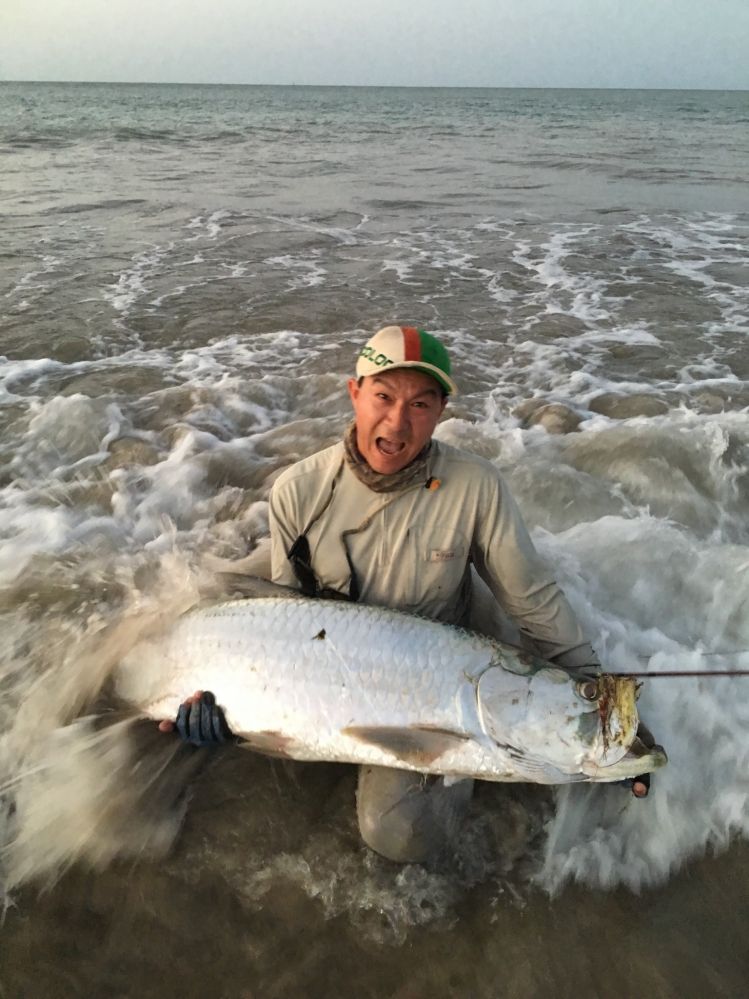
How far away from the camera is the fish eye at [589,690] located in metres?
2.36

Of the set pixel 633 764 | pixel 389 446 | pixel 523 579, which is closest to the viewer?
pixel 633 764

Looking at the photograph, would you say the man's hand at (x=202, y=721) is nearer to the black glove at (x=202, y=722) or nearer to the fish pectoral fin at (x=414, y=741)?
the black glove at (x=202, y=722)

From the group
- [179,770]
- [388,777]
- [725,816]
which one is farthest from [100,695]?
[725,816]

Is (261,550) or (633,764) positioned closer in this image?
(633,764)

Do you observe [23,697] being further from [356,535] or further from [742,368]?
[742,368]

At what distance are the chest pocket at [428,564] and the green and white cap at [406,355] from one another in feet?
2.08

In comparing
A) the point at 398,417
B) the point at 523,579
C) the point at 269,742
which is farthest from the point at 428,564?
the point at 269,742

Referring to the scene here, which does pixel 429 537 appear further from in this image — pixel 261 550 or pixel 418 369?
pixel 261 550

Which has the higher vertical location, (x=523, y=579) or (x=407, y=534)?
(x=407, y=534)

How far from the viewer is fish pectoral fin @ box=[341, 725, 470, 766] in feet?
8.15

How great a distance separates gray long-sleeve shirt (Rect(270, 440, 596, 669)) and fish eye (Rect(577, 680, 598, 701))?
1.45ft

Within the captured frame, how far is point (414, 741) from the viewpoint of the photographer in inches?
98.3

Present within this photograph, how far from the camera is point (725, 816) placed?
293cm

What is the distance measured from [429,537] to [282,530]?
647mm
